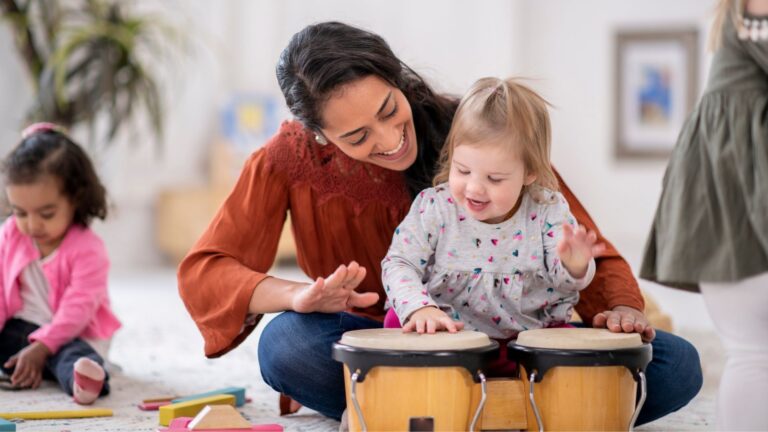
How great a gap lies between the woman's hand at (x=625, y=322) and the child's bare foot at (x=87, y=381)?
1.13 meters

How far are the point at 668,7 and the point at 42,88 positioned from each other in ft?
16.3

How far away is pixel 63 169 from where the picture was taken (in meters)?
2.62

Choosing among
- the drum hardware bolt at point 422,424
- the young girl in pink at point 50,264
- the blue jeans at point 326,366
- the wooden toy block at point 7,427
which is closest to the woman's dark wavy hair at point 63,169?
the young girl in pink at point 50,264

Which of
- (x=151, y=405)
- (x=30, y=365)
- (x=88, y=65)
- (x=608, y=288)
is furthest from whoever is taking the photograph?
(x=88, y=65)

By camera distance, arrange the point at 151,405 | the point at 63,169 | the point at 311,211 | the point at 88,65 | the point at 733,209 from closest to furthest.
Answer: the point at 733,209
the point at 311,211
the point at 151,405
the point at 63,169
the point at 88,65

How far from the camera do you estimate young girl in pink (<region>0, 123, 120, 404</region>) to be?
99.5 inches

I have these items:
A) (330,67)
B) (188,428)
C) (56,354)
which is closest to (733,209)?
(330,67)

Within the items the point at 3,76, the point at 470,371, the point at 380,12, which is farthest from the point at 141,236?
the point at 470,371

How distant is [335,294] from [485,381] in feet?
1.13

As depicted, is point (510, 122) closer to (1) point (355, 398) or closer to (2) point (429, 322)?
(2) point (429, 322)

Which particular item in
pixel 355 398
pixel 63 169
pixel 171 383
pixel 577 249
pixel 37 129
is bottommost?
pixel 171 383

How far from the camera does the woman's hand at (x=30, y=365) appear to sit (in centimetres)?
247

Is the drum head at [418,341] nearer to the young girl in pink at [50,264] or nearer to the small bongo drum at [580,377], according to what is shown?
the small bongo drum at [580,377]

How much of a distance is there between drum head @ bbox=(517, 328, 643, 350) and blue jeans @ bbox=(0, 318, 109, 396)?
1.15 metres
